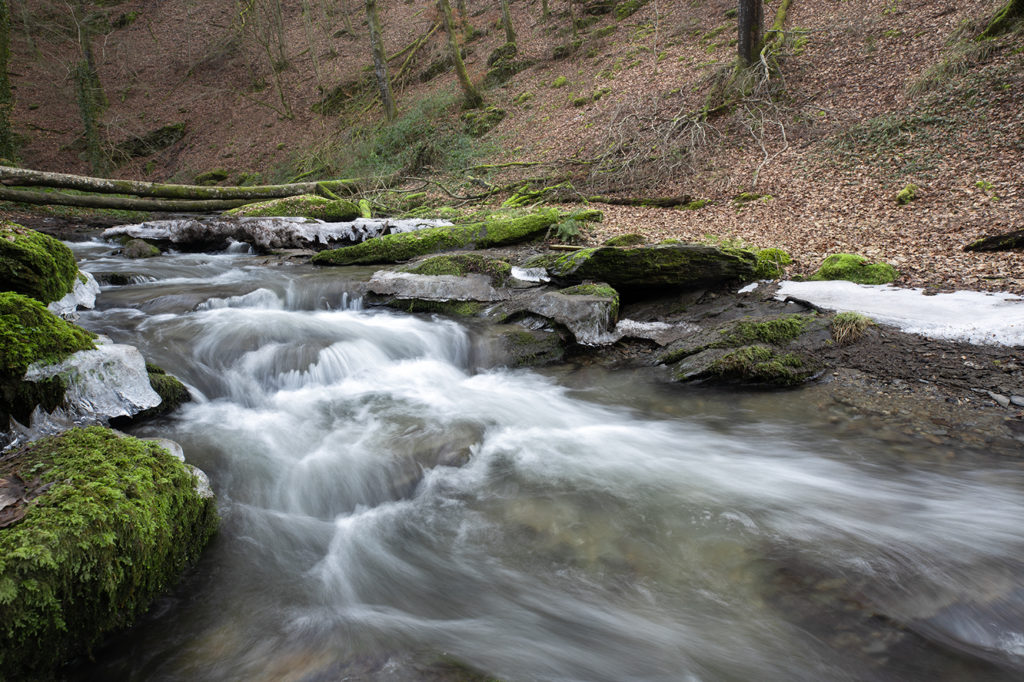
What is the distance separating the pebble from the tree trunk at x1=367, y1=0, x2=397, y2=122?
1907 centimetres

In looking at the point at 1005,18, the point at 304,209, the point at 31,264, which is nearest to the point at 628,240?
the point at 31,264

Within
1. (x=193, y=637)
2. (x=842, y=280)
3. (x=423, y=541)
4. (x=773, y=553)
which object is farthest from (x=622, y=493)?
(x=842, y=280)

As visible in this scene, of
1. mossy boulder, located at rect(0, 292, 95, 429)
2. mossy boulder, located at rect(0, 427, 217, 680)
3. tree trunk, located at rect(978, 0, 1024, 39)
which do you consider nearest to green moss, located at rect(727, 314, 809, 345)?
mossy boulder, located at rect(0, 427, 217, 680)

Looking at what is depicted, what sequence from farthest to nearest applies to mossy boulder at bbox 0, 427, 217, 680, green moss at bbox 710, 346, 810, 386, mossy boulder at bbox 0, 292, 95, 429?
green moss at bbox 710, 346, 810, 386 < mossy boulder at bbox 0, 292, 95, 429 < mossy boulder at bbox 0, 427, 217, 680

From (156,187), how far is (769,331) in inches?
583

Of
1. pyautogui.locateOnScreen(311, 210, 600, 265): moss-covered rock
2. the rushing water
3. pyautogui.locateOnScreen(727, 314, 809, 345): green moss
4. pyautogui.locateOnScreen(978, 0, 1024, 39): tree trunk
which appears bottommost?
the rushing water

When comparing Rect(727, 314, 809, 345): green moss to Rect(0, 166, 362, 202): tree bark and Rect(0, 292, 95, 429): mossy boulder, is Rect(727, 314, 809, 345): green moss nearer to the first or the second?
Rect(0, 292, 95, 429): mossy boulder

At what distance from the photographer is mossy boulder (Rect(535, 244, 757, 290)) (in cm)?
668

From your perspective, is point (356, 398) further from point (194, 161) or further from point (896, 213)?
point (194, 161)

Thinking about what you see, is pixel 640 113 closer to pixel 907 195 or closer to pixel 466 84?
pixel 907 195

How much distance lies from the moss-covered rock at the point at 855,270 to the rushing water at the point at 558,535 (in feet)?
8.29

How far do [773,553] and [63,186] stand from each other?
636 inches

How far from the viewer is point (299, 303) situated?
25.6ft

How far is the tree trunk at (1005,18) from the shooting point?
9469 millimetres
